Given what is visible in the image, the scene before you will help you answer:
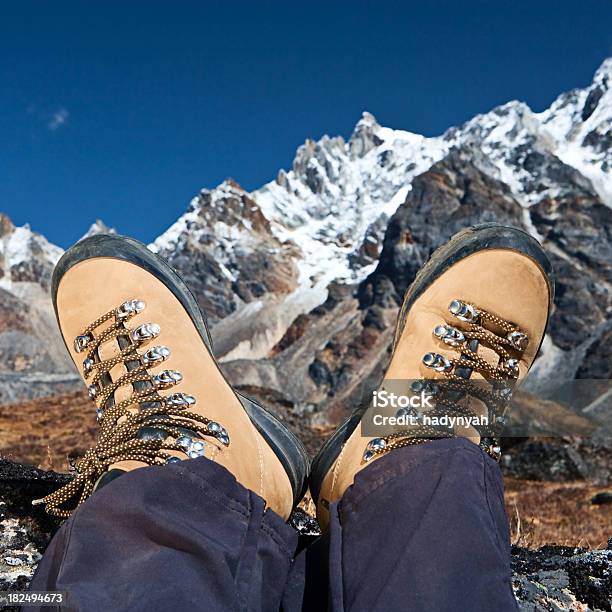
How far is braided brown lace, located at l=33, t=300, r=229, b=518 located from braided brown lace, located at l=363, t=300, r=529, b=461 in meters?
0.68

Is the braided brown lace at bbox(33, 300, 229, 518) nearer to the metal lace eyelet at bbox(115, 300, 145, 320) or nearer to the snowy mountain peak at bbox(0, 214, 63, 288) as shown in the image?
the metal lace eyelet at bbox(115, 300, 145, 320)

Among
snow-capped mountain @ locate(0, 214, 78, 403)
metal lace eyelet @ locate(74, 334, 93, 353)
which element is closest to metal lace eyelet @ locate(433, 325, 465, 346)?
metal lace eyelet @ locate(74, 334, 93, 353)

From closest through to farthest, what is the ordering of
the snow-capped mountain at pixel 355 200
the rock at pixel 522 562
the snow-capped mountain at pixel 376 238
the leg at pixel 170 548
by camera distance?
the leg at pixel 170 548
the rock at pixel 522 562
the snow-capped mountain at pixel 376 238
the snow-capped mountain at pixel 355 200

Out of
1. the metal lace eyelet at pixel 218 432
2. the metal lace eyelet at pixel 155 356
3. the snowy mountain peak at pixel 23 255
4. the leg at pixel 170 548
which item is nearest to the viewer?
the leg at pixel 170 548

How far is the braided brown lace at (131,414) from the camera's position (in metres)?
1.62

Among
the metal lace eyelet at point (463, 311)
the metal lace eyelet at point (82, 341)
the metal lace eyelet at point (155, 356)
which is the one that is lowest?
the metal lace eyelet at point (463, 311)

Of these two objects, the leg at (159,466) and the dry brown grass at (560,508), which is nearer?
the leg at (159,466)

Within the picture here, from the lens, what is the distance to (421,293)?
7.55 ft

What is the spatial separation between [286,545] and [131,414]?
2.07 feet

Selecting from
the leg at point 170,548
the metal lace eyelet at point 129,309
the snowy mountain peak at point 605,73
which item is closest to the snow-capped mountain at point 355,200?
the snowy mountain peak at point 605,73

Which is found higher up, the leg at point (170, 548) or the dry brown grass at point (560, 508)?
the dry brown grass at point (560, 508)

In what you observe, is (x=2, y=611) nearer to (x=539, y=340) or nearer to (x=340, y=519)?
(x=340, y=519)

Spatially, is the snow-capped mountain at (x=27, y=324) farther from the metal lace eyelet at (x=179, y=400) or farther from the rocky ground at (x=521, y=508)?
the metal lace eyelet at (x=179, y=400)

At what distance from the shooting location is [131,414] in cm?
186
